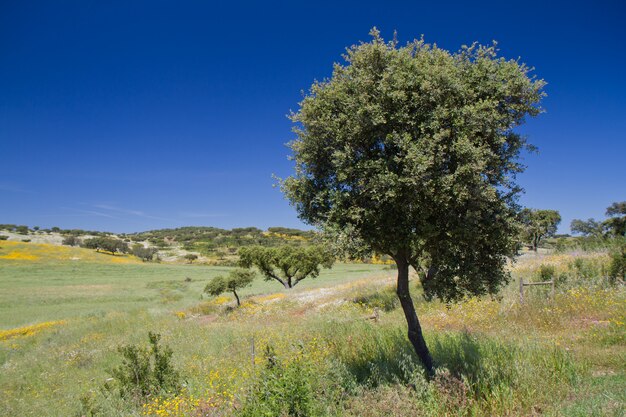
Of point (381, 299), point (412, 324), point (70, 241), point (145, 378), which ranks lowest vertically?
point (145, 378)

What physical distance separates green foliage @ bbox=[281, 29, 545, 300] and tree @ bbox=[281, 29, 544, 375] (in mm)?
25

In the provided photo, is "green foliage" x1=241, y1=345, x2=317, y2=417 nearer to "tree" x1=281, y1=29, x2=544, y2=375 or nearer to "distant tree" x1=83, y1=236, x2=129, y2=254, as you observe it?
"tree" x1=281, y1=29, x2=544, y2=375

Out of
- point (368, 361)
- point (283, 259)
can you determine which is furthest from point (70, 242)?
point (368, 361)

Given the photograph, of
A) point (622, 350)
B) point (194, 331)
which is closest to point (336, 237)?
point (622, 350)

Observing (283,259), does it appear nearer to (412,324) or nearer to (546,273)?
(546,273)

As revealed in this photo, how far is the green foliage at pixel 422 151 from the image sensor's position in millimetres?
6887

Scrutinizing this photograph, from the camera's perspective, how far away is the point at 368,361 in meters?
10.0

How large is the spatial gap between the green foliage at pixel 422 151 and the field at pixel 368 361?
2391 millimetres

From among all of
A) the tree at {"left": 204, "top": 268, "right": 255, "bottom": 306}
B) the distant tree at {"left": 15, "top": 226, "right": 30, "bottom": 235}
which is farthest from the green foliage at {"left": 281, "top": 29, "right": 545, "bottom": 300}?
the distant tree at {"left": 15, "top": 226, "right": 30, "bottom": 235}

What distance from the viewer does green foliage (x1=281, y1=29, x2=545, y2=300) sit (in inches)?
271

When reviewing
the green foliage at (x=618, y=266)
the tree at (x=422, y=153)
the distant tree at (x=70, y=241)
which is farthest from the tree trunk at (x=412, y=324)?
the distant tree at (x=70, y=241)

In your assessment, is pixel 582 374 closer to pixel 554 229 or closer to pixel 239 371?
pixel 239 371

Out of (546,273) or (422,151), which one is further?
(546,273)

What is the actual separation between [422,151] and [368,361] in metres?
6.52
